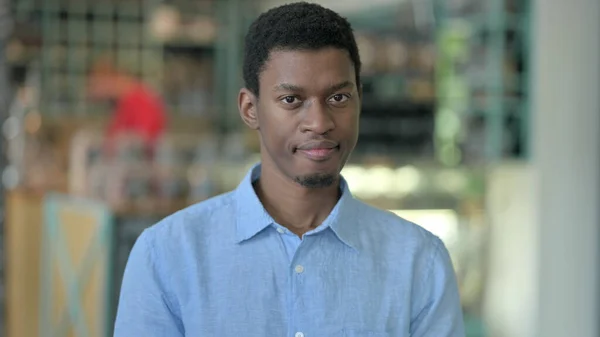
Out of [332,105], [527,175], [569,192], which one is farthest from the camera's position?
[527,175]

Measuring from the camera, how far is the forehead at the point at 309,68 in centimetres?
135

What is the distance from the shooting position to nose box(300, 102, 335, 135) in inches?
52.4

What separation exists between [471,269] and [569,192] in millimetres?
1963

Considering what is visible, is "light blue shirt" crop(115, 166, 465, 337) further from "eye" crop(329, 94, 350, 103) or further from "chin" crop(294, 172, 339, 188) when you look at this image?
"eye" crop(329, 94, 350, 103)

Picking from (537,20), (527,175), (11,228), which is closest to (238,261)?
(537,20)

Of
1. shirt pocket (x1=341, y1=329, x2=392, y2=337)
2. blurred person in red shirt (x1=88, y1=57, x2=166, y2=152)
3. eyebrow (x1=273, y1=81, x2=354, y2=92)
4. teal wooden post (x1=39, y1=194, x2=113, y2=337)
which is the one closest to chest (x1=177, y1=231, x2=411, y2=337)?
shirt pocket (x1=341, y1=329, x2=392, y2=337)

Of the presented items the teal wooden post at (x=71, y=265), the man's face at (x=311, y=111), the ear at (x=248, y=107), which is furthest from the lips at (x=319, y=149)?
the teal wooden post at (x=71, y=265)

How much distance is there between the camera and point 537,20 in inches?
152

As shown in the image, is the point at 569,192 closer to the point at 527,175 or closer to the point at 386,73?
the point at 527,175

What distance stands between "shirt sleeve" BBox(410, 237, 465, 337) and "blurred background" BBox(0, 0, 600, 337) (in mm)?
2352

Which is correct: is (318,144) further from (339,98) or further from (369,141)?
(369,141)

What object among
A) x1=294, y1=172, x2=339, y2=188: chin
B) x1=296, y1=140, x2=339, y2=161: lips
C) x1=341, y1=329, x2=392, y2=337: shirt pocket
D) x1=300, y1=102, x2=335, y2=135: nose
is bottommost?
x1=341, y1=329, x2=392, y2=337: shirt pocket

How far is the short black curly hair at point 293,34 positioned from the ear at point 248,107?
11 millimetres

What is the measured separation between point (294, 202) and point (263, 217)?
0.19 feet
